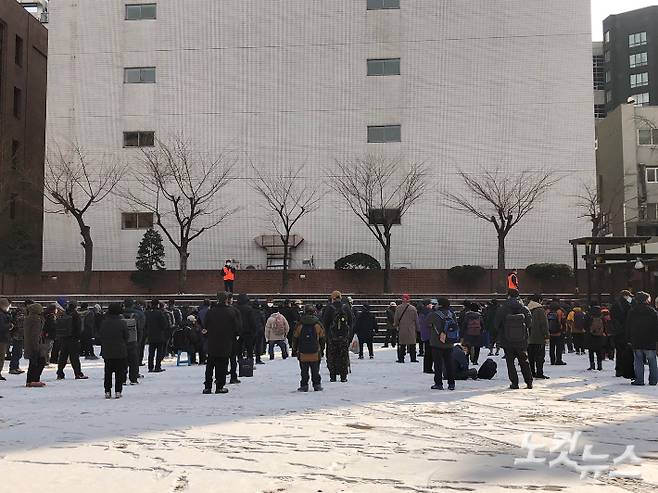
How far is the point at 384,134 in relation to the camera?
3775 cm

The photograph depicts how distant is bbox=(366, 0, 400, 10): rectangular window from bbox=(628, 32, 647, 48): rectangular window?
41.8m

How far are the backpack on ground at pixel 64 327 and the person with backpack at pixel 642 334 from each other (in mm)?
11138

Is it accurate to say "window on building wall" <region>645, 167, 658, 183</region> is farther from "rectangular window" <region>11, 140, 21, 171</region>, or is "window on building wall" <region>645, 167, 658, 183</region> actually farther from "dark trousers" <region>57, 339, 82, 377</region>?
"dark trousers" <region>57, 339, 82, 377</region>

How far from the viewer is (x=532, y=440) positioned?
7.52 m

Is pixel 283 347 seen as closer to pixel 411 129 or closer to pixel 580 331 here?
pixel 580 331

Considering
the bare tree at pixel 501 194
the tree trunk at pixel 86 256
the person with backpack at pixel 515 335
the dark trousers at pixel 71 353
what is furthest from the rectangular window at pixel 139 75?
the person with backpack at pixel 515 335

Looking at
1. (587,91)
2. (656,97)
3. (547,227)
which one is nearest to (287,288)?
(547,227)

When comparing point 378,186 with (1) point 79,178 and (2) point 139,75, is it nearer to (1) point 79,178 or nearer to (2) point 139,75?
(2) point 139,75

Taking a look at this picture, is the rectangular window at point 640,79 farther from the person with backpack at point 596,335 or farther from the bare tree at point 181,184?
the person with backpack at point 596,335

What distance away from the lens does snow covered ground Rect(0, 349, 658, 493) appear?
5840 mm

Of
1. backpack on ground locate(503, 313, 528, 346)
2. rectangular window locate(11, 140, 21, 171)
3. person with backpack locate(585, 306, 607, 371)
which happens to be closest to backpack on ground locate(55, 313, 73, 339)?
backpack on ground locate(503, 313, 528, 346)

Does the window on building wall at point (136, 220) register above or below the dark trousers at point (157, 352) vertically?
above

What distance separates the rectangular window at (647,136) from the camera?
152 ft

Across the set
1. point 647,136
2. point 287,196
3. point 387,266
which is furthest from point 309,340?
point 647,136
